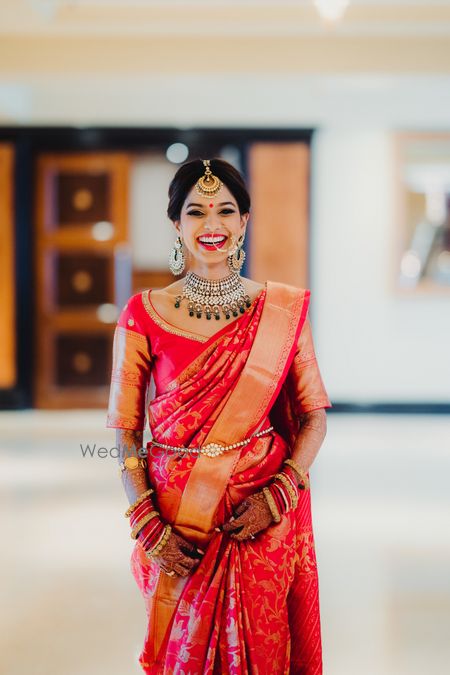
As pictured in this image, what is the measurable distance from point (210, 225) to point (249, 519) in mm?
566

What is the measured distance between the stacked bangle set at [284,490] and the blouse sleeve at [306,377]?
0.13m

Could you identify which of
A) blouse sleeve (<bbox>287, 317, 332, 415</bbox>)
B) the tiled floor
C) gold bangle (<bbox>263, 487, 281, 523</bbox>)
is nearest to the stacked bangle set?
gold bangle (<bbox>263, 487, 281, 523</bbox>)

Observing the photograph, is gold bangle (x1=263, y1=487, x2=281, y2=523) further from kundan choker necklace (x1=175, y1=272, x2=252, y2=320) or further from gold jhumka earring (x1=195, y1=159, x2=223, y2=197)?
gold jhumka earring (x1=195, y1=159, x2=223, y2=197)

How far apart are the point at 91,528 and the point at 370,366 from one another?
3.99 m

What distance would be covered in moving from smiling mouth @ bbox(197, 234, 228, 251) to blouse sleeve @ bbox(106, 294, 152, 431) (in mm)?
185

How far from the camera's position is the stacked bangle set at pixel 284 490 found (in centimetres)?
136

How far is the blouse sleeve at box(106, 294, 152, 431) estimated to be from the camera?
1.43 m

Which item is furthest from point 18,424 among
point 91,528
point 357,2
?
point 357,2

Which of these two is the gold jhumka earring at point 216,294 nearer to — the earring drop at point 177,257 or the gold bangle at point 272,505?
the earring drop at point 177,257

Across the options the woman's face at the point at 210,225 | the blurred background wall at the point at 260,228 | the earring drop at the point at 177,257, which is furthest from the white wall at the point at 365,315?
the woman's face at the point at 210,225

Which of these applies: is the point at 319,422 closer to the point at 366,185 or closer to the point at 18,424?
the point at 18,424

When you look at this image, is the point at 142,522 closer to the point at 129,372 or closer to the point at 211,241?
the point at 129,372

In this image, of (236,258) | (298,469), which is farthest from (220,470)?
(236,258)

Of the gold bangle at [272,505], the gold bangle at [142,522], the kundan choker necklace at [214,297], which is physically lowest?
the gold bangle at [142,522]
